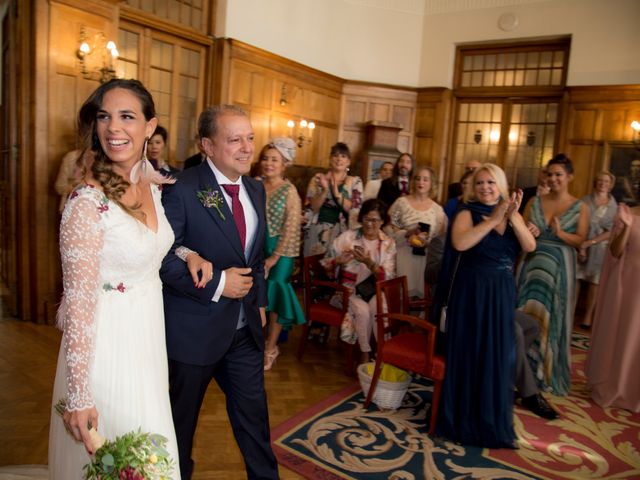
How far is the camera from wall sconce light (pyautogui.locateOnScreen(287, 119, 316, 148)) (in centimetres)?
902

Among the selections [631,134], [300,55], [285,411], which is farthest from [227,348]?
[631,134]

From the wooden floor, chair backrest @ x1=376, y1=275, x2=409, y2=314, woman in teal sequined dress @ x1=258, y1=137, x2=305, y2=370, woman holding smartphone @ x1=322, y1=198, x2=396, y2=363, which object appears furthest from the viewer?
woman holding smartphone @ x1=322, y1=198, x2=396, y2=363

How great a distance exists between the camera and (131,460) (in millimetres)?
1505

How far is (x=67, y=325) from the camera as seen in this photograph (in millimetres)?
1462

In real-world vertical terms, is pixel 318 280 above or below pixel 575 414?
above

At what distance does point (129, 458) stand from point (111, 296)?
1.59ft

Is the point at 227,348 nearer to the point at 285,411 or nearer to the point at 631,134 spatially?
the point at 285,411

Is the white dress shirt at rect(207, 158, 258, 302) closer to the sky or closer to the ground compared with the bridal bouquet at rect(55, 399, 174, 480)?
closer to the sky

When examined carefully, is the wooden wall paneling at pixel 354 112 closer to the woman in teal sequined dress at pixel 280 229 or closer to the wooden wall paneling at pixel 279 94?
the wooden wall paneling at pixel 279 94

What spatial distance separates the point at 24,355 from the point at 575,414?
4.47 metres

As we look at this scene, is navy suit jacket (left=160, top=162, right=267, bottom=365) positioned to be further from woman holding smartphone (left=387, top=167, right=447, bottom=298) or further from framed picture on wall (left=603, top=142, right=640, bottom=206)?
framed picture on wall (left=603, top=142, right=640, bottom=206)

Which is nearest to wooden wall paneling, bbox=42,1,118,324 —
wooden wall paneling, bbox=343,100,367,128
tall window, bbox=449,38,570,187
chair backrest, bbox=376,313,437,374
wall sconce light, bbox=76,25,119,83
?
wall sconce light, bbox=76,25,119,83

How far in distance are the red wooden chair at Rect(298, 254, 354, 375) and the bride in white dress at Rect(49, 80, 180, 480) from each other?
2764 millimetres

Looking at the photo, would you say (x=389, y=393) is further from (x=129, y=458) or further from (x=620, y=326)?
(x=129, y=458)
